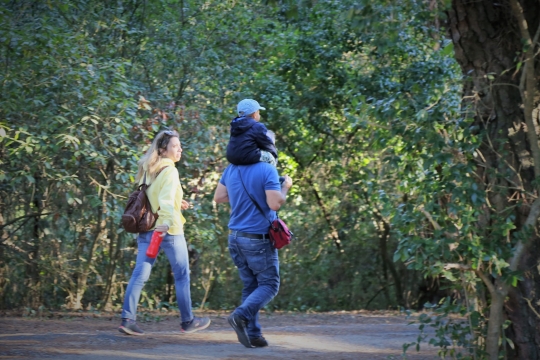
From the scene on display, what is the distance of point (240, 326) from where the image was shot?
21.4 ft

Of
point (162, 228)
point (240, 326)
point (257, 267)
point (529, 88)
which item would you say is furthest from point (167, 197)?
point (529, 88)

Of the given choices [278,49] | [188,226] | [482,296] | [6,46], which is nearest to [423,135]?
[482,296]

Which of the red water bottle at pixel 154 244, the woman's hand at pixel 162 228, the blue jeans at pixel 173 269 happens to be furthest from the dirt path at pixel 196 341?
the woman's hand at pixel 162 228

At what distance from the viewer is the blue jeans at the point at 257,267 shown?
6473mm

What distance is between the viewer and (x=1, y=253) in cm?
1153

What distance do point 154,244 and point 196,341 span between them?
40.7 inches

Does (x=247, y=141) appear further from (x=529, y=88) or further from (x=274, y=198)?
(x=529, y=88)

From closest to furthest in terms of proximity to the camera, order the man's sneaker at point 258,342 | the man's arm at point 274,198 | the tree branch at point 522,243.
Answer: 1. the tree branch at point 522,243
2. the man's arm at point 274,198
3. the man's sneaker at point 258,342

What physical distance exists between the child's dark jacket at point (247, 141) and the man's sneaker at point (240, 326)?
1.34 meters

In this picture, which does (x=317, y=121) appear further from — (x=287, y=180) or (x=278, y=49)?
(x=287, y=180)

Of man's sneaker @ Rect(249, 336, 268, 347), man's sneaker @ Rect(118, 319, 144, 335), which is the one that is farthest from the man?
man's sneaker @ Rect(118, 319, 144, 335)

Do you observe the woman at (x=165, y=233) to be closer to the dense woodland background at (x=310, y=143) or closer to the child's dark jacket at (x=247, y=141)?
the child's dark jacket at (x=247, y=141)

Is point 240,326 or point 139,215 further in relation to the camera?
point 139,215

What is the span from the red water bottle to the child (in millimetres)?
1191
